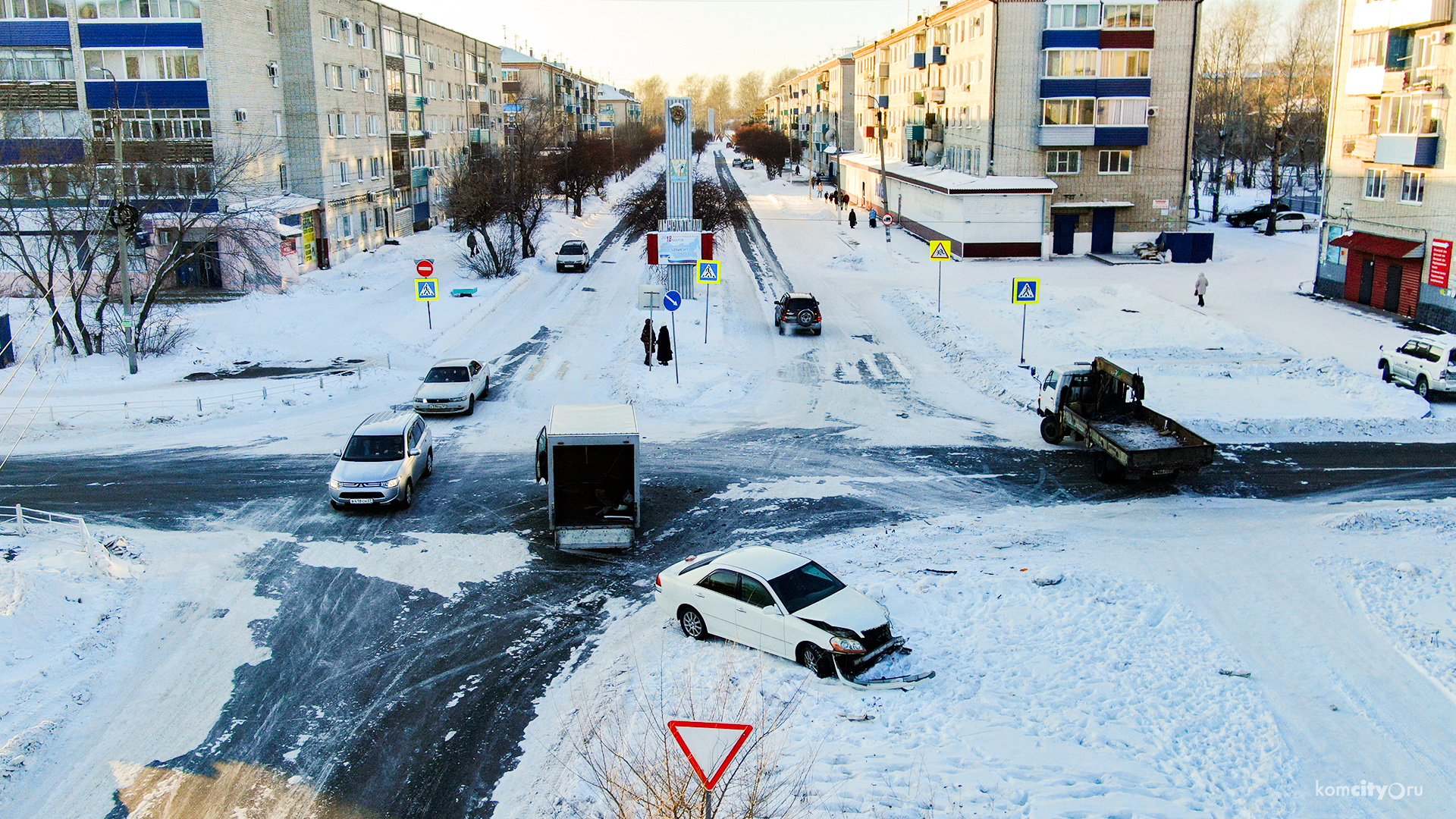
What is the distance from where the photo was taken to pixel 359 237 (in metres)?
51.8

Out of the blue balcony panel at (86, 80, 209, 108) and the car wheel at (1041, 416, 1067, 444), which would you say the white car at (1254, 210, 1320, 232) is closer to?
the car wheel at (1041, 416, 1067, 444)

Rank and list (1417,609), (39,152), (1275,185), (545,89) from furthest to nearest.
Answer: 1. (545,89)
2. (1275,185)
3. (39,152)
4. (1417,609)

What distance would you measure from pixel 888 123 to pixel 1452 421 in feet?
199

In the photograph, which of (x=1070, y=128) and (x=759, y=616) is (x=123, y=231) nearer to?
(x=759, y=616)

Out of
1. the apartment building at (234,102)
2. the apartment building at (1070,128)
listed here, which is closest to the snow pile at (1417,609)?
the apartment building at (234,102)

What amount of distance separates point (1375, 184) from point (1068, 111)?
1644 centimetres

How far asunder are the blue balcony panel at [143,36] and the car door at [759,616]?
3794cm

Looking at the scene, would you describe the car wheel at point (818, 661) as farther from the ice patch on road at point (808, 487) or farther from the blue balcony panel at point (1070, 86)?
the blue balcony panel at point (1070, 86)

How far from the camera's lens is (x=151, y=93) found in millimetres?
39031

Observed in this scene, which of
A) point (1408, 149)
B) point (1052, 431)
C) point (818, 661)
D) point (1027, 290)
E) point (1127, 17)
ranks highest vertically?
point (1127, 17)

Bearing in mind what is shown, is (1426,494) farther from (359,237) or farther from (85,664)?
(359,237)

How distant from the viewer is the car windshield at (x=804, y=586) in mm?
11555

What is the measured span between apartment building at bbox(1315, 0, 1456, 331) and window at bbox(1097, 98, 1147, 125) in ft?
37.8

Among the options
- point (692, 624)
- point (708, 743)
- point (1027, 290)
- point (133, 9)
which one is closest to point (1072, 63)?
point (1027, 290)
